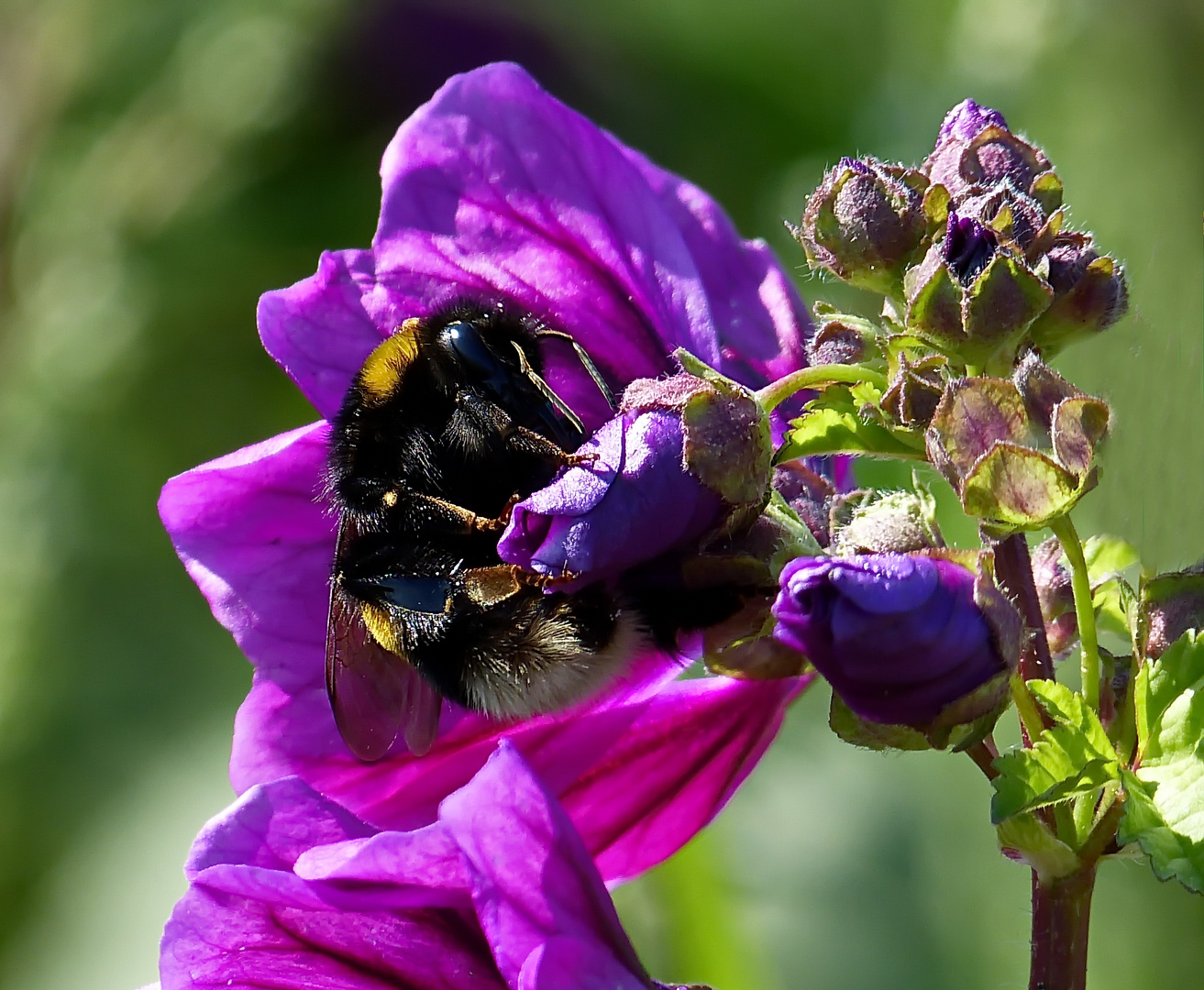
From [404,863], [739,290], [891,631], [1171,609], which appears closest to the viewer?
[891,631]

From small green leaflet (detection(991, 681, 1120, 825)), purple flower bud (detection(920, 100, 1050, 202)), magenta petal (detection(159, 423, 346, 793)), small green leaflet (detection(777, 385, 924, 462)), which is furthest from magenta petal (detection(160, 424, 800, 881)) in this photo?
purple flower bud (detection(920, 100, 1050, 202))

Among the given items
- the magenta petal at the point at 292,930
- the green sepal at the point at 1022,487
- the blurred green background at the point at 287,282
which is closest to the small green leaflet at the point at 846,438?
the green sepal at the point at 1022,487

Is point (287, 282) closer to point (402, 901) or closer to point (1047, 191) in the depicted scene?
point (1047, 191)

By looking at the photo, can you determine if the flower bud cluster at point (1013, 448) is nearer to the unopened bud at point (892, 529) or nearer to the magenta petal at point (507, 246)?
the unopened bud at point (892, 529)

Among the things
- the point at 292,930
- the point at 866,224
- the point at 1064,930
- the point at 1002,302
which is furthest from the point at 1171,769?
the point at 292,930

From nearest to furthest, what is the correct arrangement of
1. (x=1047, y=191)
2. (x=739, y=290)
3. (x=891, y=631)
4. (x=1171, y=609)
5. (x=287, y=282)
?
(x=891, y=631) → (x=1171, y=609) → (x=1047, y=191) → (x=739, y=290) → (x=287, y=282)

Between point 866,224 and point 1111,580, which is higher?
point 866,224

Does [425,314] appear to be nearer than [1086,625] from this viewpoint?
No

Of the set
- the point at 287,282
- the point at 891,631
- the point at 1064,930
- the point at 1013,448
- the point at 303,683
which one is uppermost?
the point at 287,282
